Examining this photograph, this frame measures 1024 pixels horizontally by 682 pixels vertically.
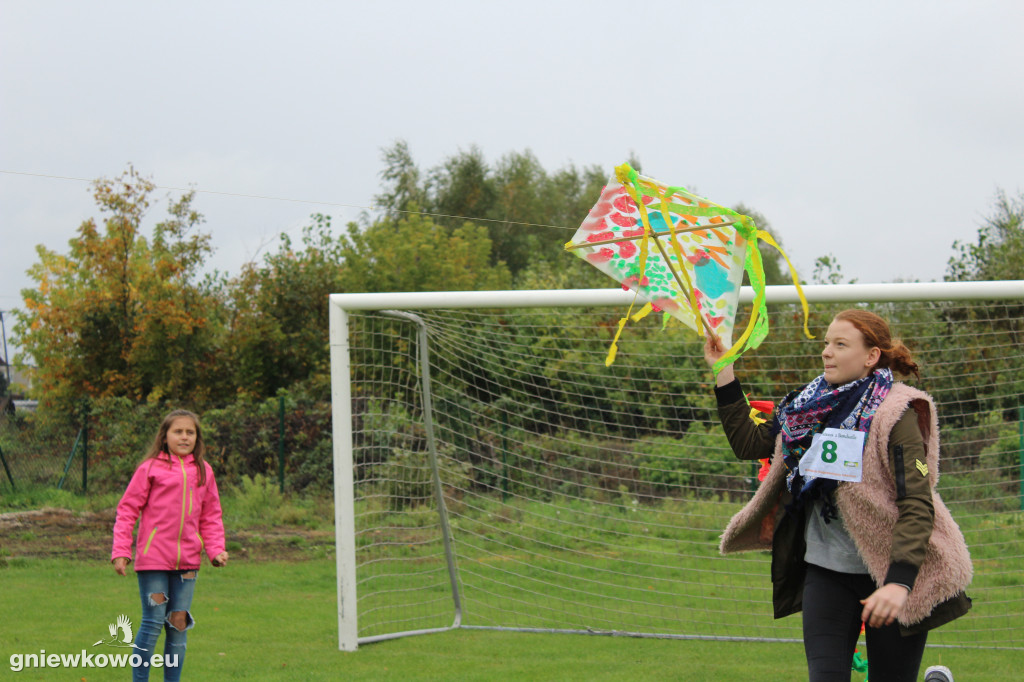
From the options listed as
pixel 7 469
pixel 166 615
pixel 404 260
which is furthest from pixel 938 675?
pixel 404 260

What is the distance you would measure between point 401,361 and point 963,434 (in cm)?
508

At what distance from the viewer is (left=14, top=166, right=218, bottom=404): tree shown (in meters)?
13.5

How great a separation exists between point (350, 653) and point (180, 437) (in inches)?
72.2

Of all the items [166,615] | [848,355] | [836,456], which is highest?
[848,355]

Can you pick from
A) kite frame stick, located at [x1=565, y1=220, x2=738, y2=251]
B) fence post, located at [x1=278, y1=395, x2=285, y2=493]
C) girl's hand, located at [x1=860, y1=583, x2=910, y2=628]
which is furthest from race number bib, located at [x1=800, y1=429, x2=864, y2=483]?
fence post, located at [x1=278, y1=395, x2=285, y2=493]

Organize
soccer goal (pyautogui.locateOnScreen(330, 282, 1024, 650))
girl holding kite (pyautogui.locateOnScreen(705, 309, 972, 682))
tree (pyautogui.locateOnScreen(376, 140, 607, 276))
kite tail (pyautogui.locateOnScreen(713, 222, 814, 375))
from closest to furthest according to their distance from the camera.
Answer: girl holding kite (pyautogui.locateOnScreen(705, 309, 972, 682)) → kite tail (pyautogui.locateOnScreen(713, 222, 814, 375)) → soccer goal (pyautogui.locateOnScreen(330, 282, 1024, 650)) → tree (pyautogui.locateOnScreen(376, 140, 607, 276))

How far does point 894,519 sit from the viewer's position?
2467mm

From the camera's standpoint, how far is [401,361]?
6.32 m

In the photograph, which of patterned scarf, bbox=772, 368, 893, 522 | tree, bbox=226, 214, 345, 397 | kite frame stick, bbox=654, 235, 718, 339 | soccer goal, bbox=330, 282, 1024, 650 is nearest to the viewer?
patterned scarf, bbox=772, 368, 893, 522

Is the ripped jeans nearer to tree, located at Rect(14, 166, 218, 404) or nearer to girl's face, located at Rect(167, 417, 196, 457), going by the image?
girl's face, located at Rect(167, 417, 196, 457)

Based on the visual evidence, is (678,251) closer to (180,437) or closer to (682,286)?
(682,286)
